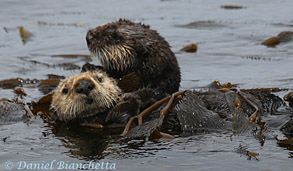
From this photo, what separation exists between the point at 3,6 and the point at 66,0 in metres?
1.89

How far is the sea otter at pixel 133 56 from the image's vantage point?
6125 millimetres

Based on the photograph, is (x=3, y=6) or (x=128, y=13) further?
(x=3, y=6)

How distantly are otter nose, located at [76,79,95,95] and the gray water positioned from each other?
0.43 metres

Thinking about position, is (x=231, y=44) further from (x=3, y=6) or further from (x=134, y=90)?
(x=3, y=6)

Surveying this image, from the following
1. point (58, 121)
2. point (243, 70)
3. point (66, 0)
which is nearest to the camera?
point (58, 121)

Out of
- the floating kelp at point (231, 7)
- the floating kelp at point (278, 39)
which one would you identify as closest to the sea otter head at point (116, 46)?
the floating kelp at point (278, 39)

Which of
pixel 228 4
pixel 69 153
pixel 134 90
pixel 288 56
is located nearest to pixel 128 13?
pixel 228 4

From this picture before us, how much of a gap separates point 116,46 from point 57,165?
1894 mm

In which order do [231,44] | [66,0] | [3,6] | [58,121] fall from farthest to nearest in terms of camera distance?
[66,0]
[3,6]
[231,44]
[58,121]

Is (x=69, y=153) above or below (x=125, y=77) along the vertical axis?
below

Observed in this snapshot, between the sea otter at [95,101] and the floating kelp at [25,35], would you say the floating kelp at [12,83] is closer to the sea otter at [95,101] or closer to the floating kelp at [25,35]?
the sea otter at [95,101]

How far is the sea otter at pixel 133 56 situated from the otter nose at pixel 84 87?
3.00ft

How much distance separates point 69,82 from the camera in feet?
17.9

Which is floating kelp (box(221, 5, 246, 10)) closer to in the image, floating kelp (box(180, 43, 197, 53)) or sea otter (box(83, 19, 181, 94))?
floating kelp (box(180, 43, 197, 53))
